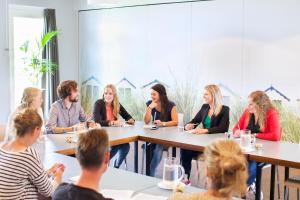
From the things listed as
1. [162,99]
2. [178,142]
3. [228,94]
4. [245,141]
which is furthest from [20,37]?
[245,141]

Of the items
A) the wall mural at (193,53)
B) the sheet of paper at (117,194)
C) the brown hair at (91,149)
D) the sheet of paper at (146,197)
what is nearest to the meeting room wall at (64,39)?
the wall mural at (193,53)

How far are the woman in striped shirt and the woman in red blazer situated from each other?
2193mm

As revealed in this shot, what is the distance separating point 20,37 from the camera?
7.35 m

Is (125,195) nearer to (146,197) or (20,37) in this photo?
(146,197)

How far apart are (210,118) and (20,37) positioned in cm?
416

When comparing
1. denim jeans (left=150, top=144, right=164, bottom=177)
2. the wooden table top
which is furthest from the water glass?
denim jeans (left=150, top=144, right=164, bottom=177)

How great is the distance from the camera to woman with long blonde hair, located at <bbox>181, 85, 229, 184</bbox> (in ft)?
14.7

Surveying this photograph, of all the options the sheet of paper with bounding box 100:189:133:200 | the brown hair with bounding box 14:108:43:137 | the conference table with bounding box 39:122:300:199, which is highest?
the brown hair with bounding box 14:108:43:137

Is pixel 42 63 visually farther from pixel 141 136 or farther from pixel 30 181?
pixel 30 181

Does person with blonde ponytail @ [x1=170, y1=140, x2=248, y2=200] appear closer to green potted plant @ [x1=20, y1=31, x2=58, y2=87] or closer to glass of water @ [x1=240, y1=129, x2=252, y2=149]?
glass of water @ [x1=240, y1=129, x2=252, y2=149]

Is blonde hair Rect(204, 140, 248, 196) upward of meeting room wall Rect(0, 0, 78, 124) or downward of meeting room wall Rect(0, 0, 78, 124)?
downward

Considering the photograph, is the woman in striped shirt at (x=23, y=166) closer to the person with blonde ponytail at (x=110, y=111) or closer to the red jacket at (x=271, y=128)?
the red jacket at (x=271, y=128)

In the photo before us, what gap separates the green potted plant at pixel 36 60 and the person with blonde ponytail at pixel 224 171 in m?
5.89

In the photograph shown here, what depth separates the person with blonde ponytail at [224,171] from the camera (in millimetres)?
1753
